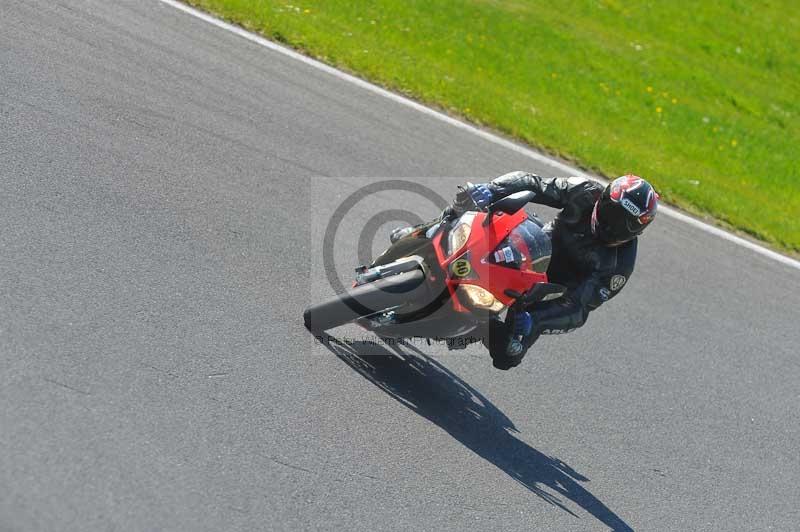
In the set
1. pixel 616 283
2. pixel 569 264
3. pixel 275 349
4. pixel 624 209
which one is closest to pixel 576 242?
pixel 569 264

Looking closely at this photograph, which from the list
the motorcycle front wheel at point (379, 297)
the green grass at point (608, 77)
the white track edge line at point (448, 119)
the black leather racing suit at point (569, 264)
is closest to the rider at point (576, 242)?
the black leather racing suit at point (569, 264)

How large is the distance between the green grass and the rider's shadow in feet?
16.5

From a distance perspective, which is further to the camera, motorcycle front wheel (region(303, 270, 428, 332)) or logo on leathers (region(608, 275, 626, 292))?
logo on leathers (region(608, 275, 626, 292))

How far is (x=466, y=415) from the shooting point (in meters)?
6.47

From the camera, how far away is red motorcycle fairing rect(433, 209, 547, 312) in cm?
568

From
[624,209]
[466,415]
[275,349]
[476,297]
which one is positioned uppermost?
[624,209]

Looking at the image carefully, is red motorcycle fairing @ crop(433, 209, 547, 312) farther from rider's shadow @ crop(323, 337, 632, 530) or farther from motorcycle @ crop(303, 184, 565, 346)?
rider's shadow @ crop(323, 337, 632, 530)

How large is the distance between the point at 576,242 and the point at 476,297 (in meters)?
1.26

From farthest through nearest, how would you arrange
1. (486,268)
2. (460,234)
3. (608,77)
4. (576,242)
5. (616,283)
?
1. (608,77)
2. (576,242)
3. (616,283)
4. (460,234)
5. (486,268)

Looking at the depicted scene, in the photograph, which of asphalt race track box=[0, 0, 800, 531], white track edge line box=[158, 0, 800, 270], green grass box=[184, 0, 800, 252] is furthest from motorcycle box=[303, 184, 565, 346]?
green grass box=[184, 0, 800, 252]

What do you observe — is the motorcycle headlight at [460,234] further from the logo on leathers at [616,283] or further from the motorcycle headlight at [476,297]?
the logo on leathers at [616,283]

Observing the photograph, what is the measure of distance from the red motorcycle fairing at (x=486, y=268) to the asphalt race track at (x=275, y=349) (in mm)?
1027

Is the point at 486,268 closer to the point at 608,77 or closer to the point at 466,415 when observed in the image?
the point at 466,415

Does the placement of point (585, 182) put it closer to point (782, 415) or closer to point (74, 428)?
point (782, 415)
